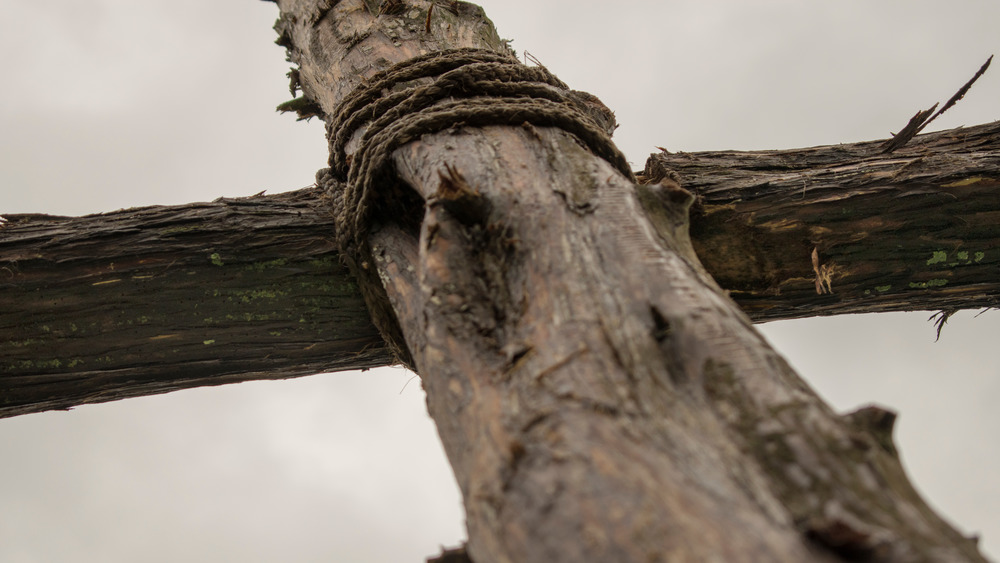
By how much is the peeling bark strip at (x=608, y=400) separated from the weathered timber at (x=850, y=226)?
2.09ft

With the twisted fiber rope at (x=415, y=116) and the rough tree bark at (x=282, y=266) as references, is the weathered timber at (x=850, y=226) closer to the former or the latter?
the rough tree bark at (x=282, y=266)

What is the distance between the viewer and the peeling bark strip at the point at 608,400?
935 mm

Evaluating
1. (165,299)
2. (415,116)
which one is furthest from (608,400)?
(165,299)

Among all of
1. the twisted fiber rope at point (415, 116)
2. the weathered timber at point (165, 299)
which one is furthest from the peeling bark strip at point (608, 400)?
the weathered timber at point (165, 299)

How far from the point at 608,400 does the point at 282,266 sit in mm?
1408

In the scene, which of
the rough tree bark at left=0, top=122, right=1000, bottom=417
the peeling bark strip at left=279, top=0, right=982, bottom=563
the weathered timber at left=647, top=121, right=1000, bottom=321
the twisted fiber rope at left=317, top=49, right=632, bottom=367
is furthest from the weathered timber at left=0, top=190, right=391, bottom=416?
the weathered timber at left=647, top=121, right=1000, bottom=321

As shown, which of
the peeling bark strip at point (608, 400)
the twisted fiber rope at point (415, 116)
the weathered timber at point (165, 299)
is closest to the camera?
the peeling bark strip at point (608, 400)

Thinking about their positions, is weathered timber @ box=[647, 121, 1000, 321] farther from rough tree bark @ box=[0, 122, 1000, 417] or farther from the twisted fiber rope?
the twisted fiber rope

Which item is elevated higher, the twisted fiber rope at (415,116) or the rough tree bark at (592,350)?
the twisted fiber rope at (415,116)

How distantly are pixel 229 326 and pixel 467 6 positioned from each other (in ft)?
5.47

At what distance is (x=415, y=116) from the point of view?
194cm

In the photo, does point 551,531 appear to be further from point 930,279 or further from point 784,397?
point 930,279

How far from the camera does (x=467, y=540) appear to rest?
1179mm

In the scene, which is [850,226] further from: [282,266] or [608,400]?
[282,266]
